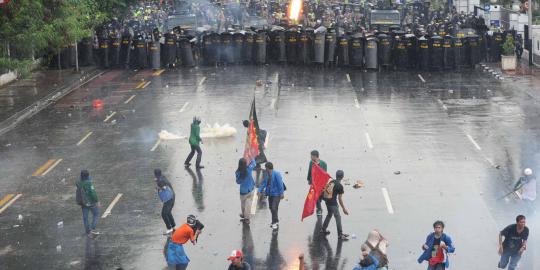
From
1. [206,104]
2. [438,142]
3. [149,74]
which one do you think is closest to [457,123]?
[438,142]

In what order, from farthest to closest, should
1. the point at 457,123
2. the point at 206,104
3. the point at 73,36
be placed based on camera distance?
1. the point at 73,36
2. the point at 206,104
3. the point at 457,123

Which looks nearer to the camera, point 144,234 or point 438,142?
point 144,234

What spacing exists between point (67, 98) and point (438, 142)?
15.7m

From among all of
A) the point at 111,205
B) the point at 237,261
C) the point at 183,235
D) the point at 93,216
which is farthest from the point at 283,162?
the point at 237,261

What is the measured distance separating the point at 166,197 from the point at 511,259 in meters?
6.68

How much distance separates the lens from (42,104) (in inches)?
1500

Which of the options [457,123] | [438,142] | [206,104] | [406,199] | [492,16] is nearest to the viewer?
[406,199]

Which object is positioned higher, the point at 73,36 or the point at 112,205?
the point at 73,36

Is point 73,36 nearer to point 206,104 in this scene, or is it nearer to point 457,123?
point 206,104

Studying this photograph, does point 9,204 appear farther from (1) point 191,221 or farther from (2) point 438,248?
(2) point 438,248

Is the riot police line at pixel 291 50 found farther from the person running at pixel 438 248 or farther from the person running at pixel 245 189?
the person running at pixel 438 248

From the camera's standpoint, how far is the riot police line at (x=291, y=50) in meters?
44.8

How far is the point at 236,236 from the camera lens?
2102cm

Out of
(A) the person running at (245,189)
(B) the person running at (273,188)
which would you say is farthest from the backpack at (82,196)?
→ (B) the person running at (273,188)
